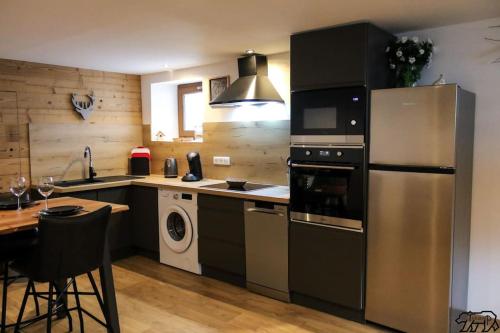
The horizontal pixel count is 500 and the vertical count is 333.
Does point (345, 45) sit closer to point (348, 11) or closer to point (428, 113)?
point (348, 11)

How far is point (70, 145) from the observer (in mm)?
4367

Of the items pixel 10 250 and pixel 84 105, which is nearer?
pixel 10 250

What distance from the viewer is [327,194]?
2883 mm

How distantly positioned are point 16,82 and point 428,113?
12.5 ft

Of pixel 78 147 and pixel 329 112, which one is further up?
pixel 329 112

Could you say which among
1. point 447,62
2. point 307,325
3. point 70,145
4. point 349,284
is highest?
point 447,62

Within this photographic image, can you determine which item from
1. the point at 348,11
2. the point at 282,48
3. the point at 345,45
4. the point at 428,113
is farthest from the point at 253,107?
the point at 428,113

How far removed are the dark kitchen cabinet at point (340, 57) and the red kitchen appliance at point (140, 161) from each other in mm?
2471

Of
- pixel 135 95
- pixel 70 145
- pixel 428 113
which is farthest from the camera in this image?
pixel 135 95

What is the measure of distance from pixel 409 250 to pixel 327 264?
614 millimetres

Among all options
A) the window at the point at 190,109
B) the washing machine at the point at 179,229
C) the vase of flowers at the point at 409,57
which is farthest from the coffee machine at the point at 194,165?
the vase of flowers at the point at 409,57

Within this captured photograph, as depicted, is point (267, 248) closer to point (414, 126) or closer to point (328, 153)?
point (328, 153)

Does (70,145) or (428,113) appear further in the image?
(70,145)

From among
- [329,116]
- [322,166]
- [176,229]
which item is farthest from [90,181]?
[329,116]
